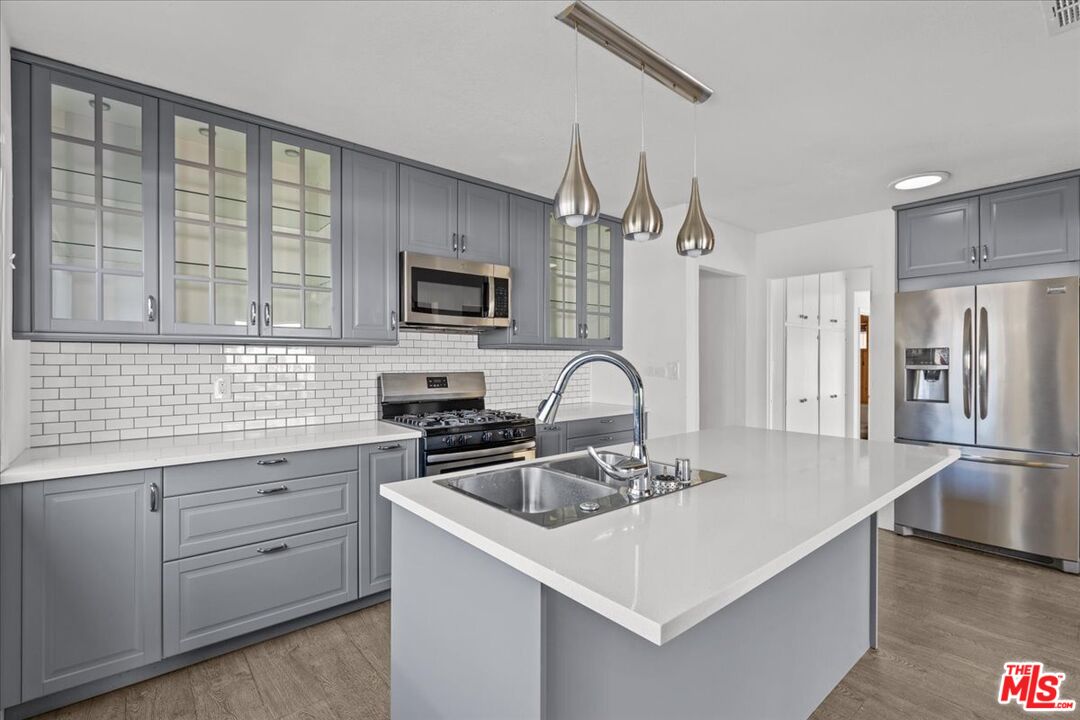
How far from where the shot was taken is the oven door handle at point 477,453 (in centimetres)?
287

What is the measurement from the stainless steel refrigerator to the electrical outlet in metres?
4.44

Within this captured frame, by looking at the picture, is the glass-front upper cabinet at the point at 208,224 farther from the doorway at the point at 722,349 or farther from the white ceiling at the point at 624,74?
the doorway at the point at 722,349

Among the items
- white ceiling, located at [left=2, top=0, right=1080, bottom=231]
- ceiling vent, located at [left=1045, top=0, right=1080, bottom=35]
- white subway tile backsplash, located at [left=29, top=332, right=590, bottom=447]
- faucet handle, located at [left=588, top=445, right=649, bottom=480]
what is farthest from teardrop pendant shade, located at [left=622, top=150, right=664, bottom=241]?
white subway tile backsplash, located at [left=29, top=332, right=590, bottom=447]

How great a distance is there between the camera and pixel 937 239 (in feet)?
12.8

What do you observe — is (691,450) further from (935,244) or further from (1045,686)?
(935,244)

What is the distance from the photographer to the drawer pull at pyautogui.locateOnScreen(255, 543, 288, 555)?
7.77 feet

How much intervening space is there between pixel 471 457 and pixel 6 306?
201 centimetres

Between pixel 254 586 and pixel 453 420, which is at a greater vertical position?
pixel 453 420

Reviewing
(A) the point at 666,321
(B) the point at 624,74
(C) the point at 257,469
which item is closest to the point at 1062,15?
(B) the point at 624,74

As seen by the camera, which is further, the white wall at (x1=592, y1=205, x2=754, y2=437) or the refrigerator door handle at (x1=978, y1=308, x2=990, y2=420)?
the white wall at (x1=592, y1=205, x2=754, y2=437)

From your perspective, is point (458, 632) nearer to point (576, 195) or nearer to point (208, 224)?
point (576, 195)

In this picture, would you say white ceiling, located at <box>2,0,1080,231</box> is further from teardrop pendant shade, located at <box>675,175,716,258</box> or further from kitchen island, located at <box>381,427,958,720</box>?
kitchen island, located at <box>381,427,958,720</box>

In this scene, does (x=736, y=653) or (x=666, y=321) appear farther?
(x=666, y=321)

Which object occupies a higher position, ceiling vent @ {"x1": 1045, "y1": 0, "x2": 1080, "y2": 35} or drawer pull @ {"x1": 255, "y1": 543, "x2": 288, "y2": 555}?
ceiling vent @ {"x1": 1045, "y1": 0, "x2": 1080, "y2": 35}
